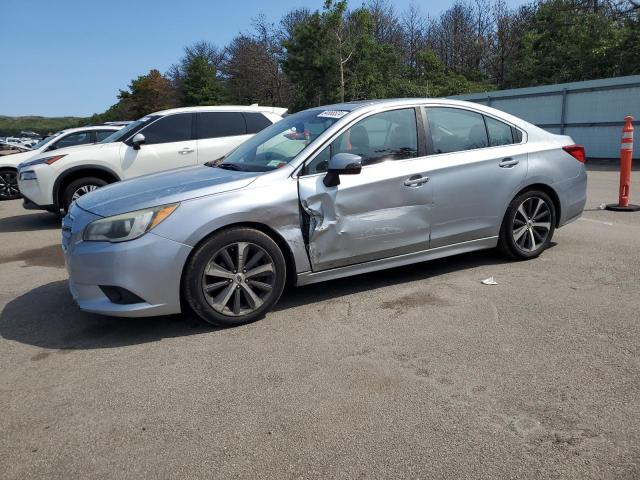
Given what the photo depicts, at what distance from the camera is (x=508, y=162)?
5152 millimetres

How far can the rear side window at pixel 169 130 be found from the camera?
9.02 metres

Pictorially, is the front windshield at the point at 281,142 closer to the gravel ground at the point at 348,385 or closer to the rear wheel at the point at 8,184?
the gravel ground at the point at 348,385

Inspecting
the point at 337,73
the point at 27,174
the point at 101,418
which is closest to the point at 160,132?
the point at 27,174

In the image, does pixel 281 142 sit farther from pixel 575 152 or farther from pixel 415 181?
pixel 575 152

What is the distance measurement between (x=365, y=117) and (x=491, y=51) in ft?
163

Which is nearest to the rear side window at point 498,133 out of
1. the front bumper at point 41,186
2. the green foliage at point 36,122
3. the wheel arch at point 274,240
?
the wheel arch at point 274,240

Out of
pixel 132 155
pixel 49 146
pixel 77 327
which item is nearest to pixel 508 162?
pixel 77 327

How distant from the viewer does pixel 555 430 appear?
2631 mm

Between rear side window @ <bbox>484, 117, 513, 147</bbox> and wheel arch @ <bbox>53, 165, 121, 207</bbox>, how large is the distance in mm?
6095

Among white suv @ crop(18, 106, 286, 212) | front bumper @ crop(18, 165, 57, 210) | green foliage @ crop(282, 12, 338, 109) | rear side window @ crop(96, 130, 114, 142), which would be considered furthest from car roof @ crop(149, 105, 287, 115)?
green foliage @ crop(282, 12, 338, 109)

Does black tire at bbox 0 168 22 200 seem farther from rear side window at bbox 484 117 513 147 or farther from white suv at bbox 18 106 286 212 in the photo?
rear side window at bbox 484 117 513 147

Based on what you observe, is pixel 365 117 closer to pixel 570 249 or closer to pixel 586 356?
pixel 586 356

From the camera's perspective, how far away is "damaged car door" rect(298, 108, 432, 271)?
426 cm

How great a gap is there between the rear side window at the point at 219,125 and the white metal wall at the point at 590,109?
12.4 metres
